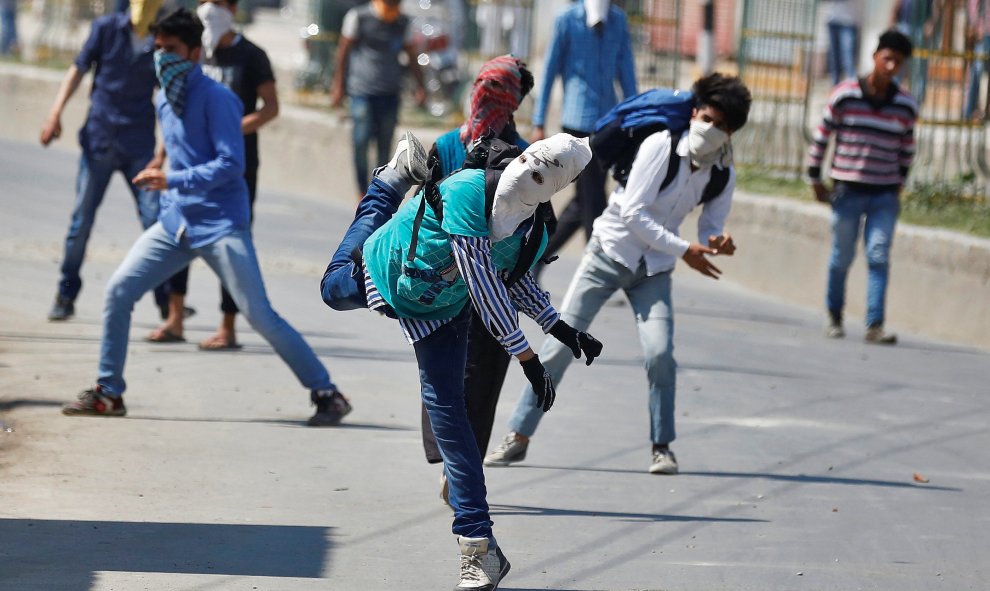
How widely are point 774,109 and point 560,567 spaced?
28.8 ft

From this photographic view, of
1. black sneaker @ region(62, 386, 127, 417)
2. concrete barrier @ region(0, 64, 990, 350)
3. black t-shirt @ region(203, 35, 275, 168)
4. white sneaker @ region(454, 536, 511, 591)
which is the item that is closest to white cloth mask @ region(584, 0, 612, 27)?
concrete barrier @ region(0, 64, 990, 350)

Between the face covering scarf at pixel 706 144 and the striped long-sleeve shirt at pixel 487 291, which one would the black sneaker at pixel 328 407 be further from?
the striped long-sleeve shirt at pixel 487 291

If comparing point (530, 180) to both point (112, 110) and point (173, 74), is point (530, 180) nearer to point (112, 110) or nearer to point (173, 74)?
point (173, 74)

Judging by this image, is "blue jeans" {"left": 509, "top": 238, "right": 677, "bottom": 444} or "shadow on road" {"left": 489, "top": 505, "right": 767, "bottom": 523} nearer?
"shadow on road" {"left": 489, "top": 505, "right": 767, "bottom": 523}

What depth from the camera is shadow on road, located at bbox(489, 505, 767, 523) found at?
20.1 feet

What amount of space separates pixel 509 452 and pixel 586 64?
428 centimetres

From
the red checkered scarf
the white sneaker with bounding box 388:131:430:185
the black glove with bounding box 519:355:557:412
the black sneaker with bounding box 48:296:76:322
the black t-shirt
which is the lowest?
the black sneaker with bounding box 48:296:76:322

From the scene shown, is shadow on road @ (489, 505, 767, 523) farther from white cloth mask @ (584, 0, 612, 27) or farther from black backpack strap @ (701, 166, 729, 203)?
white cloth mask @ (584, 0, 612, 27)

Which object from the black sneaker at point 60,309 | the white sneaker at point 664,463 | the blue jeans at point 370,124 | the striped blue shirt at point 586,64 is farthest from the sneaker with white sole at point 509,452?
the blue jeans at point 370,124

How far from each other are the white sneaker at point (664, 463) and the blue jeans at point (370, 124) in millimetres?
7503

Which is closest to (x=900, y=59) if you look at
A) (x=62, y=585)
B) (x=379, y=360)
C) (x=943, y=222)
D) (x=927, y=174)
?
(x=943, y=222)

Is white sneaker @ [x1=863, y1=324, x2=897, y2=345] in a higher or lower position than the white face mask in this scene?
lower

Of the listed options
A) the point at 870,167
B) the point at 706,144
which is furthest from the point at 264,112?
the point at 870,167

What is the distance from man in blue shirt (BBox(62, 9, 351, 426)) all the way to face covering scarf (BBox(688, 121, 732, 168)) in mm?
1875
